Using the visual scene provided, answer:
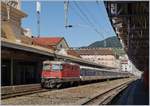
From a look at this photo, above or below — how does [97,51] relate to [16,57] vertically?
above

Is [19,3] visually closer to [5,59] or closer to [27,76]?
[27,76]

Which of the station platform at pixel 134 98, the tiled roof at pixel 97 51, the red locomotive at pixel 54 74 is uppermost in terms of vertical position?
the tiled roof at pixel 97 51

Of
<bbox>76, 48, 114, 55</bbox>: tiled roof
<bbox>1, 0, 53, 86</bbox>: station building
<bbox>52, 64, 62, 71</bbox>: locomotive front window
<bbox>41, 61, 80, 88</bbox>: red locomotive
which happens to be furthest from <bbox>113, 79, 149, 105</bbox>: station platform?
<bbox>76, 48, 114, 55</bbox>: tiled roof

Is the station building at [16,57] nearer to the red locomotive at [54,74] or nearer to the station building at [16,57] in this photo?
the station building at [16,57]

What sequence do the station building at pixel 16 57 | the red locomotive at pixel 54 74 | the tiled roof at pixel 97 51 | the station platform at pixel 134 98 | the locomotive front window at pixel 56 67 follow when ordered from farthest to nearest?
the tiled roof at pixel 97 51 < the station building at pixel 16 57 < the locomotive front window at pixel 56 67 < the red locomotive at pixel 54 74 < the station platform at pixel 134 98

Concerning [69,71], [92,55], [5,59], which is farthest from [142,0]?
[92,55]

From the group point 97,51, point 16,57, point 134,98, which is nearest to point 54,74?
point 16,57

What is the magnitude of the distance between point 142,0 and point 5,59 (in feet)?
99.4

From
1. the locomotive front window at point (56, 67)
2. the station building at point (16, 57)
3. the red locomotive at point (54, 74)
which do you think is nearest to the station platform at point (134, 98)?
the red locomotive at point (54, 74)

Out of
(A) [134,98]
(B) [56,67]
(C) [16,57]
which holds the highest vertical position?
(C) [16,57]

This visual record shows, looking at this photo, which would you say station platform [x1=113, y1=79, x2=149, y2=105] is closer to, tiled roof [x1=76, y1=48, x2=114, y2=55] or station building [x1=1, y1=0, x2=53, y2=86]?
station building [x1=1, y1=0, x2=53, y2=86]

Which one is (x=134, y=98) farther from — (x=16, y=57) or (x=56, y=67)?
(x=16, y=57)

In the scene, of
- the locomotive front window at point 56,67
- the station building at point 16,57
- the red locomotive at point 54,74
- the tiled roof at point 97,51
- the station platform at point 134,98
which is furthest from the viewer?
the tiled roof at point 97,51

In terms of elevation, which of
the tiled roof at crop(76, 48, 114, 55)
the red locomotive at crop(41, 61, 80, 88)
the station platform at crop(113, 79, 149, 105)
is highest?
the tiled roof at crop(76, 48, 114, 55)
